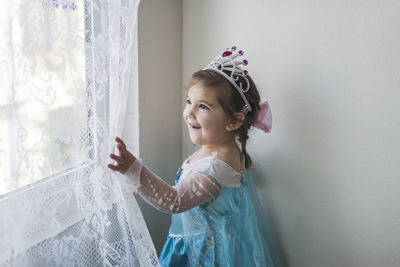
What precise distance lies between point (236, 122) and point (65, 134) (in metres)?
0.50

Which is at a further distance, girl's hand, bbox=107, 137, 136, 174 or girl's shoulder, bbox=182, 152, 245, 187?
girl's shoulder, bbox=182, 152, 245, 187

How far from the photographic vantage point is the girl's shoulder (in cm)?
92

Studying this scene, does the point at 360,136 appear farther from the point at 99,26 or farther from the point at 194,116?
the point at 99,26

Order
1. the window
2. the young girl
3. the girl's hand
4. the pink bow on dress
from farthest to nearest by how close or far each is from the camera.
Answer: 1. the pink bow on dress
2. the young girl
3. the girl's hand
4. the window

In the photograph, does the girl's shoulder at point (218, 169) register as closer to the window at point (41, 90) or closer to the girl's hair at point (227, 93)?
the girl's hair at point (227, 93)

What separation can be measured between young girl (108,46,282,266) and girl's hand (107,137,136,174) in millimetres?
142

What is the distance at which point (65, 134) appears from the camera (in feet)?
2.22

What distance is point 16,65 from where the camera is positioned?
1.90ft

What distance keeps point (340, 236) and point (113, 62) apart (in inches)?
35.0

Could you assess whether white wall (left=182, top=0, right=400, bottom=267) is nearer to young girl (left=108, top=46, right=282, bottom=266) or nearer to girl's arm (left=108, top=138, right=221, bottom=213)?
young girl (left=108, top=46, right=282, bottom=266)

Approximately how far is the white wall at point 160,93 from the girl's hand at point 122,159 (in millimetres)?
386

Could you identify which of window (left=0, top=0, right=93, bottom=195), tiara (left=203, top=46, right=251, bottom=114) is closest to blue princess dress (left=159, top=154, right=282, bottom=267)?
tiara (left=203, top=46, right=251, bottom=114)

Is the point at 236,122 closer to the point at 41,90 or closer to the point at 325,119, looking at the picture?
the point at 325,119

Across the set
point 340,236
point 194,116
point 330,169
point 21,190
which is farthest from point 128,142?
point 340,236
